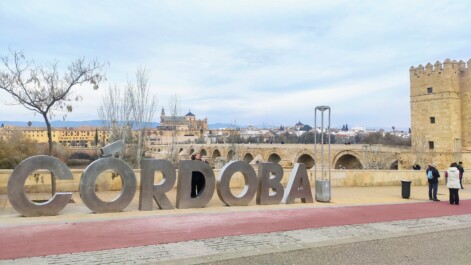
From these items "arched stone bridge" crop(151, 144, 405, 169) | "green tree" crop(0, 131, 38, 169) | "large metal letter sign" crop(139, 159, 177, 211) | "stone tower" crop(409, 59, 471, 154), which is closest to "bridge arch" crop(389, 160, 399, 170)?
"arched stone bridge" crop(151, 144, 405, 169)

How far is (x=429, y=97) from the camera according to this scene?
45.7 m

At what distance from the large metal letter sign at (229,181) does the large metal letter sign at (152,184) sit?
1.38 metres

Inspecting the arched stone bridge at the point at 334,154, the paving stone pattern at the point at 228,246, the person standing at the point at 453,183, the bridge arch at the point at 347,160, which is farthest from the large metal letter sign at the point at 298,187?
the bridge arch at the point at 347,160

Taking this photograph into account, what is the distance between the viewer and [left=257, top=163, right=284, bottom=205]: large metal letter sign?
424 inches

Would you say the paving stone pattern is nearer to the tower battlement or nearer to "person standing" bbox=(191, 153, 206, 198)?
"person standing" bbox=(191, 153, 206, 198)

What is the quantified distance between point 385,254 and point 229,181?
5.04 meters

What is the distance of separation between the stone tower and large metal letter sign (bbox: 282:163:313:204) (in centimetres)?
3772

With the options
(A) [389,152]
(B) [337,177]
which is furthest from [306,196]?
(A) [389,152]

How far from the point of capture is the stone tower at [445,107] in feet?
144

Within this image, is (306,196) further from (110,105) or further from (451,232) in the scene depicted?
(110,105)

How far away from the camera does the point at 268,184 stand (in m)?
10.9

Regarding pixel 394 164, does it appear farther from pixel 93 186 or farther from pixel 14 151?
pixel 93 186

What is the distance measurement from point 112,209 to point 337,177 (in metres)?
11.6

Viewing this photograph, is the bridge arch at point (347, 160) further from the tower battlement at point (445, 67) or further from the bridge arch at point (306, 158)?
the tower battlement at point (445, 67)
